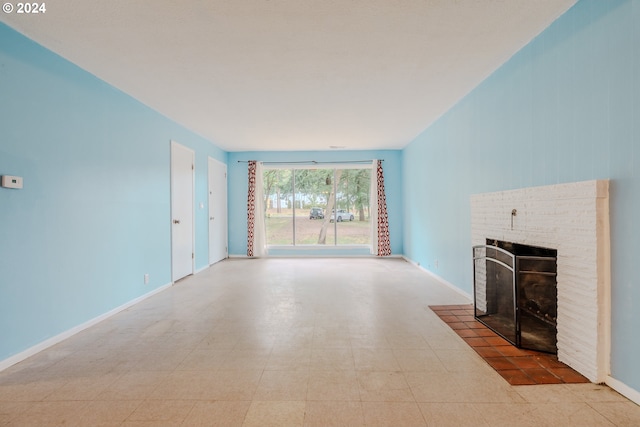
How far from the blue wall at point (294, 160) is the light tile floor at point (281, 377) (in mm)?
3673

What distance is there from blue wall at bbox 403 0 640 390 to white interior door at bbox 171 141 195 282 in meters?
4.06

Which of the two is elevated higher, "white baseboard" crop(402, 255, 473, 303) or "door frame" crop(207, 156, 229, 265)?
"door frame" crop(207, 156, 229, 265)

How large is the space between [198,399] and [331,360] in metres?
0.93

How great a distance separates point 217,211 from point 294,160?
6.74 feet

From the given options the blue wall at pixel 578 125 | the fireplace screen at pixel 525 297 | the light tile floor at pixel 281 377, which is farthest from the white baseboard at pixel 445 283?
the fireplace screen at pixel 525 297

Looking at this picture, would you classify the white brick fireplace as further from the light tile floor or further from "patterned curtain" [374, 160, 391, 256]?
"patterned curtain" [374, 160, 391, 256]

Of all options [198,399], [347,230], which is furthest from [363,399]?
[347,230]

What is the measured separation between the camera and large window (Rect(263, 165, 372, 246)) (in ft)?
24.1

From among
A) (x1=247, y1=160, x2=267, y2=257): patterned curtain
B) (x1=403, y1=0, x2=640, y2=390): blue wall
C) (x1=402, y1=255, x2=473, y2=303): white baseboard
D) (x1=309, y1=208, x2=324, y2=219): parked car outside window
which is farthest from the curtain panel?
(x1=403, y1=0, x2=640, y2=390): blue wall

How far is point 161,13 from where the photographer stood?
2.13 m

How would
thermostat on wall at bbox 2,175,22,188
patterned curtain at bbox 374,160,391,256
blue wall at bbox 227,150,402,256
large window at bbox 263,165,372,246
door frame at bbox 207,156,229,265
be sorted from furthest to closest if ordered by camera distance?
large window at bbox 263,165,372,246, blue wall at bbox 227,150,402,256, patterned curtain at bbox 374,160,391,256, door frame at bbox 207,156,229,265, thermostat on wall at bbox 2,175,22,188

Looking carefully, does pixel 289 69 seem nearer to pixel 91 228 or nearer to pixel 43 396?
pixel 91 228

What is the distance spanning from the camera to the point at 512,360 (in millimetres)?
2297

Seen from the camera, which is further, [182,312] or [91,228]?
[182,312]
